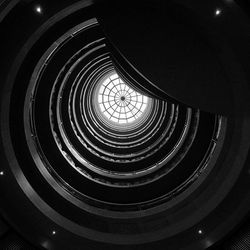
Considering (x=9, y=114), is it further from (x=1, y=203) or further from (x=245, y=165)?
(x=245, y=165)

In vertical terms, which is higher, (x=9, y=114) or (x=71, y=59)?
(x=71, y=59)

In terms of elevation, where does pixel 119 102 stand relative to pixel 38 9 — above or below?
below

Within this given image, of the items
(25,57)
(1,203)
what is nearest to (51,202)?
(1,203)

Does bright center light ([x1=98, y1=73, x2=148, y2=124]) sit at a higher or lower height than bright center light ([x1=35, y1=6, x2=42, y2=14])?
lower

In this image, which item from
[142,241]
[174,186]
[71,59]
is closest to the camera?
[142,241]

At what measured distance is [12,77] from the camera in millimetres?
10562

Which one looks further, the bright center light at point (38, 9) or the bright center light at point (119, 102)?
the bright center light at point (119, 102)

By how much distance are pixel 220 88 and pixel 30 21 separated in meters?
7.93

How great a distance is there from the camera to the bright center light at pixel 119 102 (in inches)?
973

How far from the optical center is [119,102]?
2611cm

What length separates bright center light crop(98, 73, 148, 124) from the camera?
2470cm

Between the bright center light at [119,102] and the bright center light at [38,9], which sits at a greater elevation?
the bright center light at [38,9]

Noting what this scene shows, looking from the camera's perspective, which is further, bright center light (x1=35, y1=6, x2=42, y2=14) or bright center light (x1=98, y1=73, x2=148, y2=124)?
bright center light (x1=98, y1=73, x2=148, y2=124)

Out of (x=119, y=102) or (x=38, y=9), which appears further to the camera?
(x=119, y=102)
